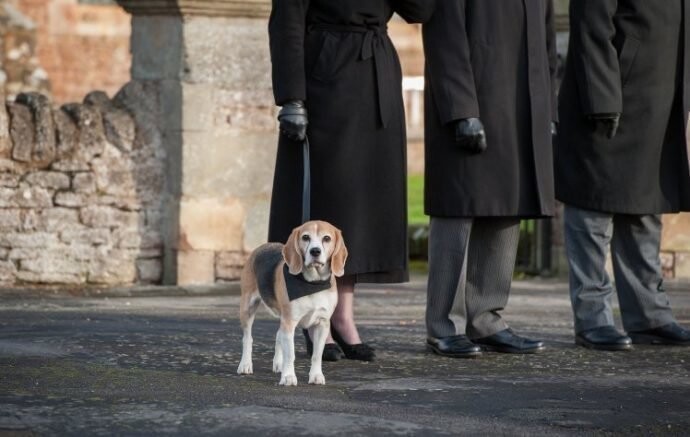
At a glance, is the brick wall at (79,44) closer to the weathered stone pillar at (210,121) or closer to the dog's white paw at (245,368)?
the weathered stone pillar at (210,121)

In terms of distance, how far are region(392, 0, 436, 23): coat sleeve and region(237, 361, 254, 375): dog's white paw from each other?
5.08ft

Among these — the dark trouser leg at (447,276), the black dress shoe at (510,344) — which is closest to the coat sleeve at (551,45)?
the dark trouser leg at (447,276)

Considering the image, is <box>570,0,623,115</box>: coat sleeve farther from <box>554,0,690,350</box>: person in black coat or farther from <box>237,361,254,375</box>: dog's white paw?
<box>237,361,254,375</box>: dog's white paw

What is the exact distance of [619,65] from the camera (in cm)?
819

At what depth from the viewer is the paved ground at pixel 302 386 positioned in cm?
592

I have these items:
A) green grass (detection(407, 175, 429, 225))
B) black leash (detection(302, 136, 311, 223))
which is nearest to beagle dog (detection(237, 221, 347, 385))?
black leash (detection(302, 136, 311, 223))

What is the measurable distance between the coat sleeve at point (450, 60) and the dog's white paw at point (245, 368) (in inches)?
52.4

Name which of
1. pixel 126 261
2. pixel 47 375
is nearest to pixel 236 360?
pixel 47 375

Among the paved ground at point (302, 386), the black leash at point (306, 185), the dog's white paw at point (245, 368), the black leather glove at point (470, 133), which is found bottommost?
the paved ground at point (302, 386)

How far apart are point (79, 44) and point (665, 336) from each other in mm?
22152

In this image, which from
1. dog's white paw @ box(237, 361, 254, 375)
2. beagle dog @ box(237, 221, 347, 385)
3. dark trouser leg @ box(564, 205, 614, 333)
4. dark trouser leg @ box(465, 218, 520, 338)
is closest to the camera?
beagle dog @ box(237, 221, 347, 385)

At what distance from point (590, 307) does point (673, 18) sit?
50.5 inches

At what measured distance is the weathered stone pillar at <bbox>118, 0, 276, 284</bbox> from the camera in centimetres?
1128

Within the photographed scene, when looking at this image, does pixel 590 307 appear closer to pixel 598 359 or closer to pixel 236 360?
pixel 598 359
